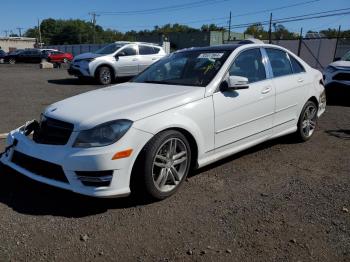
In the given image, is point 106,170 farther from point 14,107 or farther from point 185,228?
point 14,107

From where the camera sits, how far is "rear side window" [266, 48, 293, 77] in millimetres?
5531

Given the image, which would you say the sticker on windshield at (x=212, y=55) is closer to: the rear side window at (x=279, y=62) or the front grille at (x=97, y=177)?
the rear side window at (x=279, y=62)

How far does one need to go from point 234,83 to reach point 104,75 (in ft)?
36.7

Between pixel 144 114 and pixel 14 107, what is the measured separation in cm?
649

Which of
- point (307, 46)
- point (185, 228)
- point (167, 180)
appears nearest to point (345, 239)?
point (185, 228)

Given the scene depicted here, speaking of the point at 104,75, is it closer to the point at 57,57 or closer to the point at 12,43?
the point at 57,57

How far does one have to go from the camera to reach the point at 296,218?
368 cm

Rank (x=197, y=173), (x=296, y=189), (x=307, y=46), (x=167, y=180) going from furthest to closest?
(x=307, y=46) < (x=197, y=173) < (x=296, y=189) < (x=167, y=180)

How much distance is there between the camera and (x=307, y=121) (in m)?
6.24

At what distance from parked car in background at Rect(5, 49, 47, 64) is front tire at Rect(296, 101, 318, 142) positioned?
3369cm

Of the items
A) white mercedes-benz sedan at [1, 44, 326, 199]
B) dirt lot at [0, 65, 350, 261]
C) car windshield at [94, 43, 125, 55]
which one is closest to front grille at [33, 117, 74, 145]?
white mercedes-benz sedan at [1, 44, 326, 199]

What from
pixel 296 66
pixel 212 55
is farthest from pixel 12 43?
pixel 212 55

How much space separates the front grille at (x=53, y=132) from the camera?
12.3 ft

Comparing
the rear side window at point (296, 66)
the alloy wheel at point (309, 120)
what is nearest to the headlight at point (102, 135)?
the rear side window at point (296, 66)
